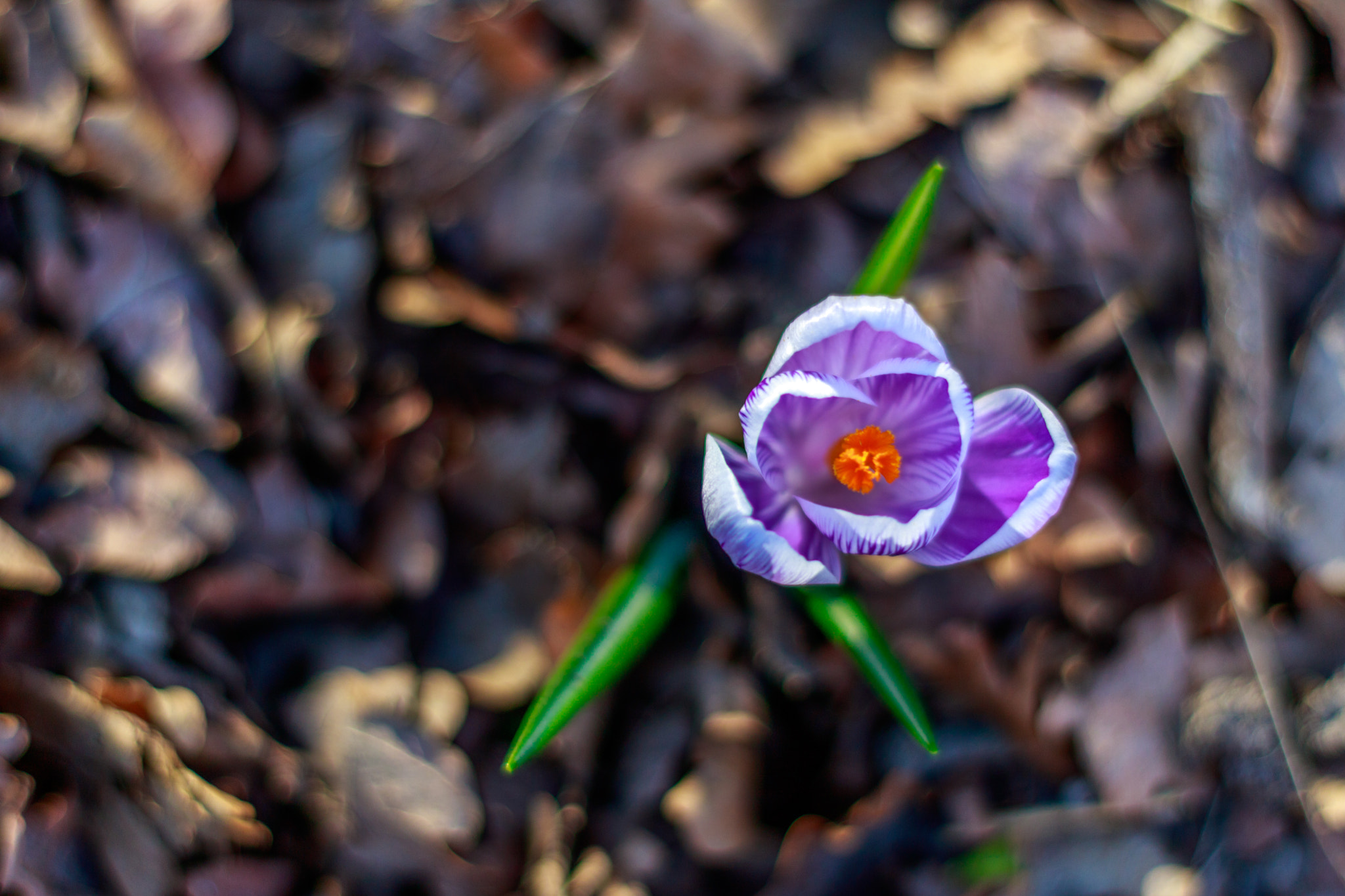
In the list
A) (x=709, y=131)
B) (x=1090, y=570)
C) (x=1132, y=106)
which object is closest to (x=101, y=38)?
(x=709, y=131)

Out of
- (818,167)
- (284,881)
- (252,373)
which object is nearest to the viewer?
(284,881)

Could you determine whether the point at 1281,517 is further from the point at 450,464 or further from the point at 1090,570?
the point at 450,464

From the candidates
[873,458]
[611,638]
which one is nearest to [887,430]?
[873,458]

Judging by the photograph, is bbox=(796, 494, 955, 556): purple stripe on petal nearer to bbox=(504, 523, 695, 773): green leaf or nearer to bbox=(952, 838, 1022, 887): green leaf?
bbox=(504, 523, 695, 773): green leaf

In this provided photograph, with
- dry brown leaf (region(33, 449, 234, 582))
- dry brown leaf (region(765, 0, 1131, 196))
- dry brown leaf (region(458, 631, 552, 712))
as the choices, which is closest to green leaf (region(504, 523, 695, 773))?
dry brown leaf (region(458, 631, 552, 712))

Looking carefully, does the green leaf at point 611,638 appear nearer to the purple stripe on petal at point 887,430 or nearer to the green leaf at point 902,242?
the purple stripe on petal at point 887,430

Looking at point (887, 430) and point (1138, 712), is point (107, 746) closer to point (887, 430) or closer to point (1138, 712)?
point (887, 430)
